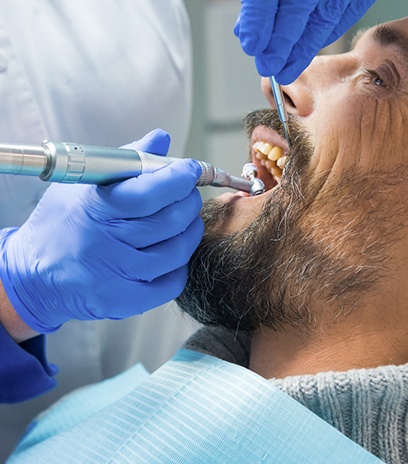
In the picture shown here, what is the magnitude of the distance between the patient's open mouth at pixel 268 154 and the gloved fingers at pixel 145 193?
0.22 m

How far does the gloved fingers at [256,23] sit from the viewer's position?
1058 millimetres

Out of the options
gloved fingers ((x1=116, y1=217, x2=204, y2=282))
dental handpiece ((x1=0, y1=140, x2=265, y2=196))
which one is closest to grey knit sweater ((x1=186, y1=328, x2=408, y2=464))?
gloved fingers ((x1=116, y1=217, x2=204, y2=282))

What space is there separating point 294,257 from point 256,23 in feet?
1.23

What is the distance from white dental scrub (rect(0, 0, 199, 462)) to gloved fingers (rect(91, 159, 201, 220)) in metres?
0.33

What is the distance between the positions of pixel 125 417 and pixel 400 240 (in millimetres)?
523

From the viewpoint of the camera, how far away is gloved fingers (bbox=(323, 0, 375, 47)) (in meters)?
1.15

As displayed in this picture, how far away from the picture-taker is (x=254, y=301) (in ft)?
3.85

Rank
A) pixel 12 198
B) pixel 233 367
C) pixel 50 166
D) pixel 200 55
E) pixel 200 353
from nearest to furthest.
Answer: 1. pixel 50 166
2. pixel 233 367
3. pixel 200 353
4. pixel 12 198
5. pixel 200 55

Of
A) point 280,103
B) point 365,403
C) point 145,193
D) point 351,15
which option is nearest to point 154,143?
point 145,193

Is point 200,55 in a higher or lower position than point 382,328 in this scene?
higher

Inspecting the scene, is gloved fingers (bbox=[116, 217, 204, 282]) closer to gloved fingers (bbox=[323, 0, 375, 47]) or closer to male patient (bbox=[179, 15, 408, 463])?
male patient (bbox=[179, 15, 408, 463])

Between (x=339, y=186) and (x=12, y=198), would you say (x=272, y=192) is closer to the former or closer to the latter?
(x=339, y=186)

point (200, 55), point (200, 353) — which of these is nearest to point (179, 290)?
point (200, 353)

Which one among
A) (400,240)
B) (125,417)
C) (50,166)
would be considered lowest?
(125,417)
